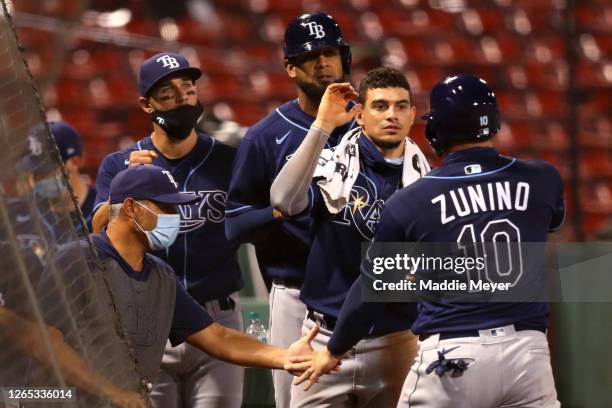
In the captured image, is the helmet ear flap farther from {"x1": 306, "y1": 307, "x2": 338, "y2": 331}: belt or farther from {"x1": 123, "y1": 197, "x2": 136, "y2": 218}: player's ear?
{"x1": 123, "y1": 197, "x2": 136, "y2": 218}: player's ear

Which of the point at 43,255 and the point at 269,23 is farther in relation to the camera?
the point at 269,23

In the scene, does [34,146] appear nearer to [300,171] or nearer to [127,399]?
[127,399]

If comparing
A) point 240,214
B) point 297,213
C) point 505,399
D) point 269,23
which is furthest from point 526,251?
point 269,23

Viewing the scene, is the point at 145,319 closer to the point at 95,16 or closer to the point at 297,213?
the point at 297,213

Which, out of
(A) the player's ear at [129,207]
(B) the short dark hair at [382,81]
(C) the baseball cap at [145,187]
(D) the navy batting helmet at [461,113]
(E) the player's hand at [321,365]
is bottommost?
(E) the player's hand at [321,365]

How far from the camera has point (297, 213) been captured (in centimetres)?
359

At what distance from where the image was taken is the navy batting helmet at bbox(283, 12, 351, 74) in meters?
3.84

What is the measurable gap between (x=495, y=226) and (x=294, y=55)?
110cm

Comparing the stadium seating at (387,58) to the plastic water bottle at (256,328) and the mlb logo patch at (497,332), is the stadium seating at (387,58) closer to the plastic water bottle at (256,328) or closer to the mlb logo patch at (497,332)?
the plastic water bottle at (256,328)

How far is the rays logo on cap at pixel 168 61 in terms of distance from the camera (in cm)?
420

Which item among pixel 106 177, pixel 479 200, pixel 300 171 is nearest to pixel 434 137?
pixel 479 200

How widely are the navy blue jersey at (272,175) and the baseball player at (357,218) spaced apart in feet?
0.69

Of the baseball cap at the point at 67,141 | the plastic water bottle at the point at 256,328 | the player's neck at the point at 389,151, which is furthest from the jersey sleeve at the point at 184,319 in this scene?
the baseball cap at the point at 67,141


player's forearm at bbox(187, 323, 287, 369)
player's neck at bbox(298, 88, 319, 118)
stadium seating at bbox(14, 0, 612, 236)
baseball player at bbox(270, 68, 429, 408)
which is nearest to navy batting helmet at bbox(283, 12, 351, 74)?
player's neck at bbox(298, 88, 319, 118)
